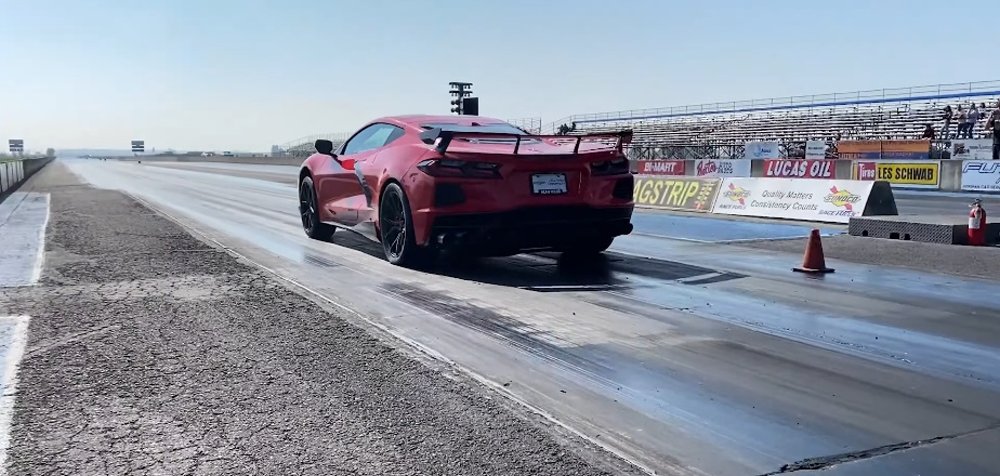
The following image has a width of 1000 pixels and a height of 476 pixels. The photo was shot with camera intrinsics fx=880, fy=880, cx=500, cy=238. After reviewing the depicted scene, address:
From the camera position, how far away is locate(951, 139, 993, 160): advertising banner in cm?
2731

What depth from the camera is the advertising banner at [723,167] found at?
34.1 m

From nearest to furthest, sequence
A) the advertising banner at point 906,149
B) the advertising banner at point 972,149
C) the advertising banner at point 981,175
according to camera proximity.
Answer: the advertising banner at point 981,175, the advertising banner at point 972,149, the advertising banner at point 906,149

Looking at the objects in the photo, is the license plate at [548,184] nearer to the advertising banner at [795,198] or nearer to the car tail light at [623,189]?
the car tail light at [623,189]

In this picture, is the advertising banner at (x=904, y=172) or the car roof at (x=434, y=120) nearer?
the car roof at (x=434, y=120)

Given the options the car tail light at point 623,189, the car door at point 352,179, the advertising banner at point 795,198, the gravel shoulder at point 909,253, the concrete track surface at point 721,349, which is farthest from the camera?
the advertising banner at point 795,198

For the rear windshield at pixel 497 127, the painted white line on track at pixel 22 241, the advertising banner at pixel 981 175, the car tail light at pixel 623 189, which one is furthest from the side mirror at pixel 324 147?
the advertising banner at pixel 981 175

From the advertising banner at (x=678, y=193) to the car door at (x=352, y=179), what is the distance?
31.0ft

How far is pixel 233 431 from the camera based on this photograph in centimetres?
386

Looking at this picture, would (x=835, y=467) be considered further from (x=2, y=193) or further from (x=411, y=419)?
(x=2, y=193)

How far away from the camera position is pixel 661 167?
120 feet

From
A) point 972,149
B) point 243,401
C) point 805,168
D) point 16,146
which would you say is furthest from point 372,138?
point 16,146

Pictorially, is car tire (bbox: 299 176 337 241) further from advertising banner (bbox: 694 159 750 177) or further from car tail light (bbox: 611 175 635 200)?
advertising banner (bbox: 694 159 750 177)

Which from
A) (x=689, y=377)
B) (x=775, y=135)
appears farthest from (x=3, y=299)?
(x=775, y=135)

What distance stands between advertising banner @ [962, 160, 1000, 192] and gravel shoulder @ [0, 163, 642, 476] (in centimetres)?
2309
